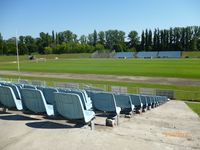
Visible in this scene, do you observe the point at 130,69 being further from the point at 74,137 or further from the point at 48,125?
the point at 74,137

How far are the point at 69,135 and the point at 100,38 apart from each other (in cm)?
17186

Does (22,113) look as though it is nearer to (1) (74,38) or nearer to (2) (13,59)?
(2) (13,59)

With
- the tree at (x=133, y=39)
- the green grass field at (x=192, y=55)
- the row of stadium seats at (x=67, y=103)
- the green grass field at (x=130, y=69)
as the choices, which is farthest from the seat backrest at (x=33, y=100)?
the tree at (x=133, y=39)

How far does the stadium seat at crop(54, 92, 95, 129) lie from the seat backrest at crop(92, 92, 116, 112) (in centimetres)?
162

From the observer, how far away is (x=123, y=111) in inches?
448

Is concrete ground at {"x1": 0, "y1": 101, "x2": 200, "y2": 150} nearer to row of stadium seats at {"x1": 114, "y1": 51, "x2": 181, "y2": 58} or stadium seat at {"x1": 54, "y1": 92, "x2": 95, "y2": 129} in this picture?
stadium seat at {"x1": 54, "y1": 92, "x2": 95, "y2": 129}

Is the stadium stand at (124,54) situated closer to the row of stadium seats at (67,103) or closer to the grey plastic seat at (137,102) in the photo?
the grey plastic seat at (137,102)

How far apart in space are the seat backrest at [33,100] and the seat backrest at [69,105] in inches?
36.0

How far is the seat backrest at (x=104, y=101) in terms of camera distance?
9246 mm

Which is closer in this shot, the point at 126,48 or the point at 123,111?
the point at 123,111

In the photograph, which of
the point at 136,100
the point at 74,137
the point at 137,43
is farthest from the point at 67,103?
the point at 137,43

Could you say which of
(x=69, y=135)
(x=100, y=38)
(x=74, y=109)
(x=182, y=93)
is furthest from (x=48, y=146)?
(x=100, y=38)

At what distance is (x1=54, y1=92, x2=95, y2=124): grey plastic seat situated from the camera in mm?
7348

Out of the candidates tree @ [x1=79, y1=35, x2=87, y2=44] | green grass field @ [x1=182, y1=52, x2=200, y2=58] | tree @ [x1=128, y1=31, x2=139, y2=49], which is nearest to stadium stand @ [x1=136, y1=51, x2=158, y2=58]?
green grass field @ [x1=182, y1=52, x2=200, y2=58]
